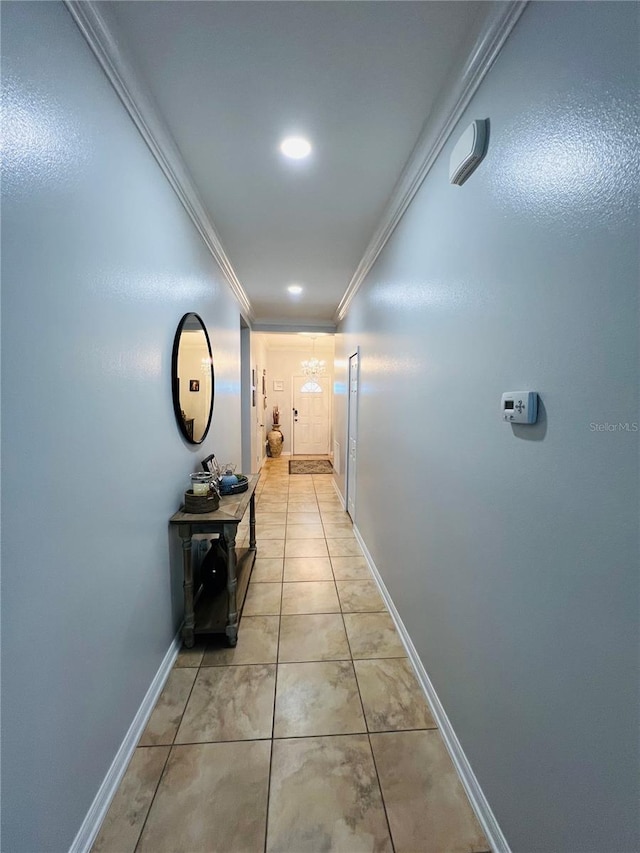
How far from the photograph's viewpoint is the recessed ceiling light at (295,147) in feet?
5.16

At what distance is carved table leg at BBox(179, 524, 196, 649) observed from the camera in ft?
5.82

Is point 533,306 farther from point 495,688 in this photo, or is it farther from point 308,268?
point 308,268

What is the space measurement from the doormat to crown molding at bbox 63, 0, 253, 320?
16.1ft

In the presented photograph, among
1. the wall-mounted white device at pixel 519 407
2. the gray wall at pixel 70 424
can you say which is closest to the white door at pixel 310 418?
the gray wall at pixel 70 424

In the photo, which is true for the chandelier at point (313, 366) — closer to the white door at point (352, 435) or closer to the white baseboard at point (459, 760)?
the white door at point (352, 435)

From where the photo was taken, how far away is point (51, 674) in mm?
882

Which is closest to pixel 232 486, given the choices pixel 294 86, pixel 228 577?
pixel 228 577

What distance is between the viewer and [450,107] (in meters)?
1.30

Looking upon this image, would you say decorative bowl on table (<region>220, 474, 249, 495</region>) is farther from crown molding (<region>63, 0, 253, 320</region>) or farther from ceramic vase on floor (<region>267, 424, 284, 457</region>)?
ceramic vase on floor (<region>267, 424, 284, 457</region>)

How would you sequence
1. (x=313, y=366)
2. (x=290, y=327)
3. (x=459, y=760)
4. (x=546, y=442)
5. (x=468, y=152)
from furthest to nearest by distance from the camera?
(x=313, y=366) < (x=290, y=327) < (x=459, y=760) < (x=468, y=152) < (x=546, y=442)

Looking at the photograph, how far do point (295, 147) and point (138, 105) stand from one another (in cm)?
69

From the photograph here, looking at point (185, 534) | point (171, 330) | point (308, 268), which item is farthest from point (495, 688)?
point (308, 268)

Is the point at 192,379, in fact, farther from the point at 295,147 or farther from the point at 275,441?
the point at 275,441

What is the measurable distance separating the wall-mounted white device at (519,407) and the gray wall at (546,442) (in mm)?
33
